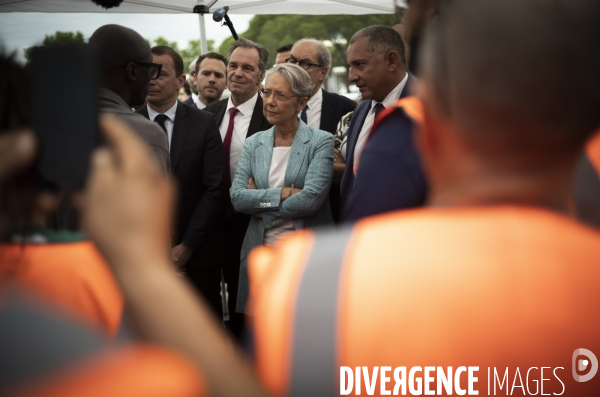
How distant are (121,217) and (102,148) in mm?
132

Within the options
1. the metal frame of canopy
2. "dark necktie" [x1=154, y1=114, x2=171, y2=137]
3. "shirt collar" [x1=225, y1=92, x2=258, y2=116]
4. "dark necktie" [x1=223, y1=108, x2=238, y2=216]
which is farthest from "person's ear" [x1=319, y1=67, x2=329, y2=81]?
"dark necktie" [x1=154, y1=114, x2=171, y2=137]

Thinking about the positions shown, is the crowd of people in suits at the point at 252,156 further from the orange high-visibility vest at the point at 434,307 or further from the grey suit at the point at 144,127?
the orange high-visibility vest at the point at 434,307


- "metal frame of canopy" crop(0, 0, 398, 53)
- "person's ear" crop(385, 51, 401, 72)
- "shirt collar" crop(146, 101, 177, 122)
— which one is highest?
"metal frame of canopy" crop(0, 0, 398, 53)

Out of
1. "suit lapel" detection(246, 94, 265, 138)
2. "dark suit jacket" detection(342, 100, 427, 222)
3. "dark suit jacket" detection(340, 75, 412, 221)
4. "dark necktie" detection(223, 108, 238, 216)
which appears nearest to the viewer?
"dark suit jacket" detection(342, 100, 427, 222)

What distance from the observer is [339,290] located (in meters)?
0.62

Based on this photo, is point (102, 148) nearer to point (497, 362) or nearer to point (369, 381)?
point (369, 381)

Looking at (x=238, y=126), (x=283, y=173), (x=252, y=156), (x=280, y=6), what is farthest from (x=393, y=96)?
(x=280, y=6)

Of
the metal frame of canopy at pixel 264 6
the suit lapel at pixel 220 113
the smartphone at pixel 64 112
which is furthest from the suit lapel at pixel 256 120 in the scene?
the smartphone at pixel 64 112

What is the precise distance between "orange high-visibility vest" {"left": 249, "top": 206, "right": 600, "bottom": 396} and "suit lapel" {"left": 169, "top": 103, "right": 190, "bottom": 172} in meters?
2.82

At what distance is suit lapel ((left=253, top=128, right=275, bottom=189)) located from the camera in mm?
3303

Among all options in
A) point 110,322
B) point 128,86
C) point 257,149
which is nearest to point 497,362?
point 110,322

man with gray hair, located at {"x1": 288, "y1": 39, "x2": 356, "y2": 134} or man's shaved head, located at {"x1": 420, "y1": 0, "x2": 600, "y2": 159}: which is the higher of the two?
man with gray hair, located at {"x1": 288, "y1": 39, "x2": 356, "y2": 134}

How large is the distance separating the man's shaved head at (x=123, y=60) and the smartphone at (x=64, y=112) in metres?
0.87

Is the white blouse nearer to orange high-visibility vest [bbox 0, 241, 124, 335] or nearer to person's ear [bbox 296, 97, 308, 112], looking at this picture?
person's ear [bbox 296, 97, 308, 112]
